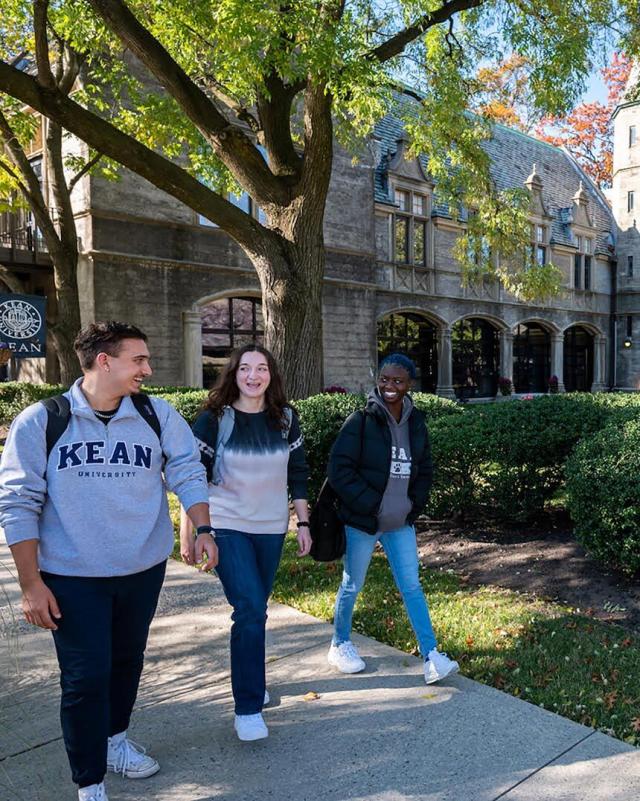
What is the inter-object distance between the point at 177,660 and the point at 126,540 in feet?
6.01

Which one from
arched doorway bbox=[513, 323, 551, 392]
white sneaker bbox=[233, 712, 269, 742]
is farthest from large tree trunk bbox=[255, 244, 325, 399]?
arched doorway bbox=[513, 323, 551, 392]

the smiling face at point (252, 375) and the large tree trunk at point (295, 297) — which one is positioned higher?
the large tree trunk at point (295, 297)

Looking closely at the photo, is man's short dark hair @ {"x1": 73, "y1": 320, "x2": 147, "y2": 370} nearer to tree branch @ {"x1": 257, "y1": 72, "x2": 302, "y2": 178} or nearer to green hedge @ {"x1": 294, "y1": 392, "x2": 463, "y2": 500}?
green hedge @ {"x1": 294, "y1": 392, "x2": 463, "y2": 500}

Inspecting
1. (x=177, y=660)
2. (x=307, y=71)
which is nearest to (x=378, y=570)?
(x=177, y=660)

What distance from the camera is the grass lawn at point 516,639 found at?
11.2 feet

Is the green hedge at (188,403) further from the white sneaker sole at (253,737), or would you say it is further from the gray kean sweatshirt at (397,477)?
the white sneaker sole at (253,737)

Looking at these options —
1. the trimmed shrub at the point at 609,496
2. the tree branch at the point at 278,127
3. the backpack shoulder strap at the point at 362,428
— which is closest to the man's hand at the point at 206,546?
the backpack shoulder strap at the point at 362,428

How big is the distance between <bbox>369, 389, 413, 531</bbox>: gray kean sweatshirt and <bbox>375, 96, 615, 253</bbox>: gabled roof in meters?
22.7

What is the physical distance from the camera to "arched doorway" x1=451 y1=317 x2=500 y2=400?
26.7 meters

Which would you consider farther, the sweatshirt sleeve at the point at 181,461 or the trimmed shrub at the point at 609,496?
the trimmed shrub at the point at 609,496

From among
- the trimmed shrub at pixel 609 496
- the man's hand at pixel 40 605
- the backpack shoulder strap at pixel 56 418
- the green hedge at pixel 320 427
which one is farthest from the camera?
the green hedge at pixel 320 427

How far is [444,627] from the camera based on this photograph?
4.35 meters

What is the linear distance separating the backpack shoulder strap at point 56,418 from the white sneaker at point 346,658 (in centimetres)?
217

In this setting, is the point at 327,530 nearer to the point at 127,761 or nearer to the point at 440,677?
the point at 440,677
